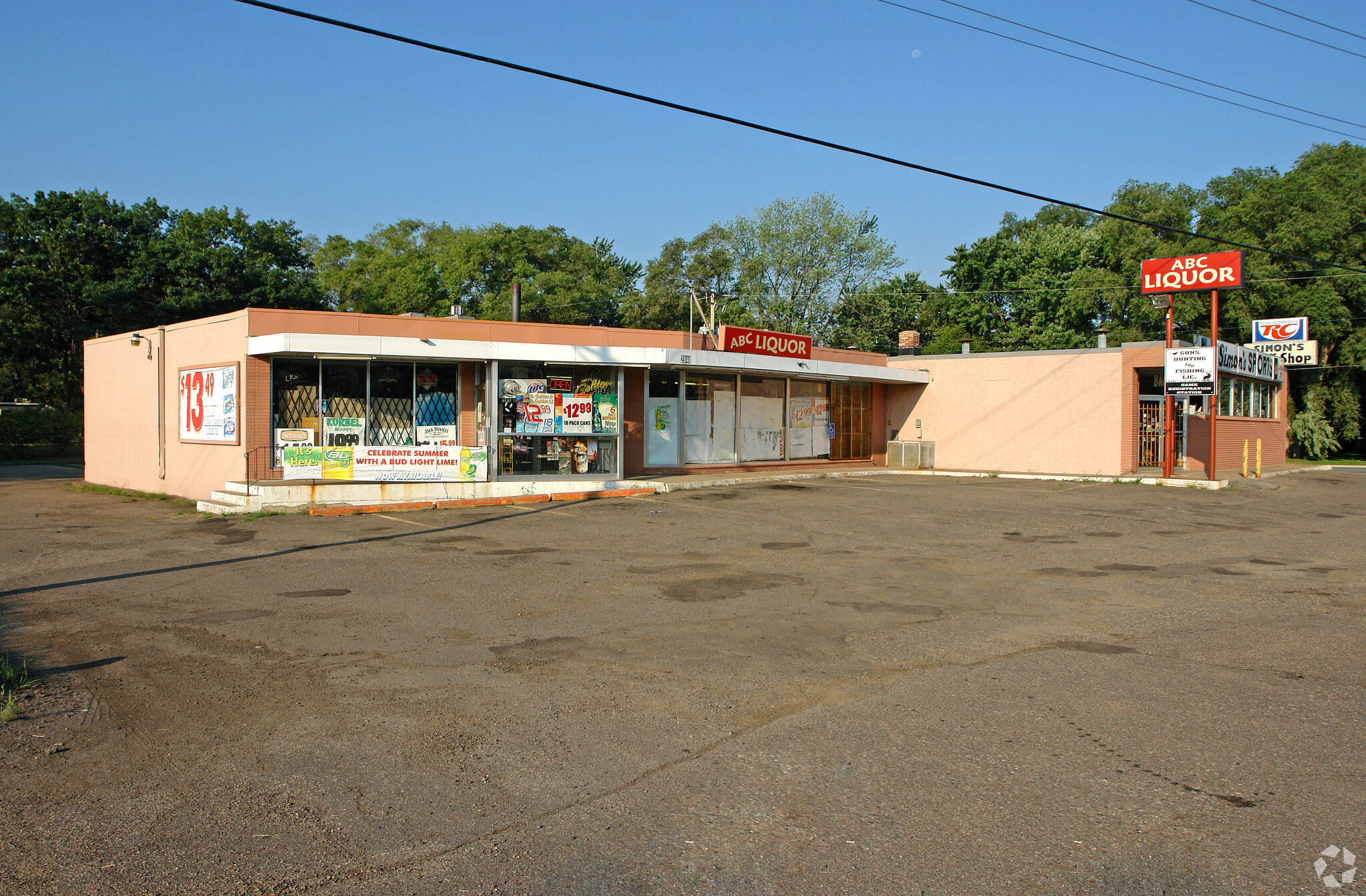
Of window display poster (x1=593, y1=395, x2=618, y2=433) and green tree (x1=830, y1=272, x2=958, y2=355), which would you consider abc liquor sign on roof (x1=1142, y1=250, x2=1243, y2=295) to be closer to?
window display poster (x1=593, y1=395, x2=618, y2=433)

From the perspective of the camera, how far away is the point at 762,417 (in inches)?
1036

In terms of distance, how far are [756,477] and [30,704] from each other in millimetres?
19076

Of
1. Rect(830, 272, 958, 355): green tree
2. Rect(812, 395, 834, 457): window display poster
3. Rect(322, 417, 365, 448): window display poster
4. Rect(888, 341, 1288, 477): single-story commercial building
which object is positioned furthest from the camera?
Rect(830, 272, 958, 355): green tree

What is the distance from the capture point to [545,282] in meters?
59.7

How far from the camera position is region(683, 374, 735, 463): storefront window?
24219 mm

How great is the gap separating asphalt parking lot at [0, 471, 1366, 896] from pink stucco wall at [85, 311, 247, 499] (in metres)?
7.90

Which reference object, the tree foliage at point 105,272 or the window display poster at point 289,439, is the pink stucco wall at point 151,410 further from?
the tree foliage at point 105,272

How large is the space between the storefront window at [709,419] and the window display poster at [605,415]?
10.9 feet

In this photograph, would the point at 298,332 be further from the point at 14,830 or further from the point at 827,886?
the point at 827,886

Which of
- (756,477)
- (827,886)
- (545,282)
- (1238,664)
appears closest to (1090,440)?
(756,477)

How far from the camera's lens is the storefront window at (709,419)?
24.2 m

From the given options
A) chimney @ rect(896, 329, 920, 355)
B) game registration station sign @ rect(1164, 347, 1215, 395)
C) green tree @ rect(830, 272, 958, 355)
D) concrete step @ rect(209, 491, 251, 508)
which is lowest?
concrete step @ rect(209, 491, 251, 508)

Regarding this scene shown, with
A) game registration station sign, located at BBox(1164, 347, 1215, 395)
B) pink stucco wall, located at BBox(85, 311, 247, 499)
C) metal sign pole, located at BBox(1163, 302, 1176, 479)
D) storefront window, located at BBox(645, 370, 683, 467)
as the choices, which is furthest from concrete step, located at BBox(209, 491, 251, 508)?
game registration station sign, located at BBox(1164, 347, 1215, 395)

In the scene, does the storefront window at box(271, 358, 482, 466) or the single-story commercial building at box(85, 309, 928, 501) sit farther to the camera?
the storefront window at box(271, 358, 482, 466)
